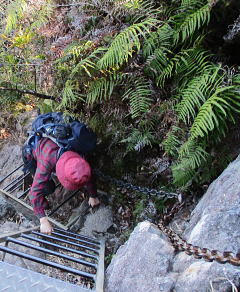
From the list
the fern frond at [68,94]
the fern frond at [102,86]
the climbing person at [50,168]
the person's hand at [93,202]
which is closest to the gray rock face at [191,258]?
the climbing person at [50,168]

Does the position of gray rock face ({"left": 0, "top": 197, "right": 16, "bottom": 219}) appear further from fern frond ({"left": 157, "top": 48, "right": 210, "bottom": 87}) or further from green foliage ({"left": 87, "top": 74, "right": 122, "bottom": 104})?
fern frond ({"left": 157, "top": 48, "right": 210, "bottom": 87})

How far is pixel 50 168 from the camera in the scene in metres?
3.83

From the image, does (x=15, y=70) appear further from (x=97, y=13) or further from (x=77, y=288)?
(x=77, y=288)

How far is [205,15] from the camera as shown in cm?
297

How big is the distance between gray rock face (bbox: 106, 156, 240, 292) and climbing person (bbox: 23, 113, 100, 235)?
1035 millimetres

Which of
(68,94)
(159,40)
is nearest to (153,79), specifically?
(159,40)

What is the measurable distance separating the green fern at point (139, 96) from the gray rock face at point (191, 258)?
4.25 feet

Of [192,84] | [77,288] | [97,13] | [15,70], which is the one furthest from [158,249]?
[15,70]

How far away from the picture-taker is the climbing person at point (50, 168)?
3348mm

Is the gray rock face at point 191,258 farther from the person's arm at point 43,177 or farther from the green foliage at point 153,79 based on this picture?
the person's arm at point 43,177

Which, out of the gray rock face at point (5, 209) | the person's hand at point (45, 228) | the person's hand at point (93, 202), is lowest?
the gray rock face at point (5, 209)

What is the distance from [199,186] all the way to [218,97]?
108 centimetres

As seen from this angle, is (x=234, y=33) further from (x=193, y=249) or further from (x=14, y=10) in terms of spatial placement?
(x=14, y=10)

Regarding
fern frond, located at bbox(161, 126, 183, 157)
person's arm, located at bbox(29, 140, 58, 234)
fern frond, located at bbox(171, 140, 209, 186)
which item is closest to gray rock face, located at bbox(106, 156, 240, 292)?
fern frond, located at bbox(171, 140, 209, 186)
